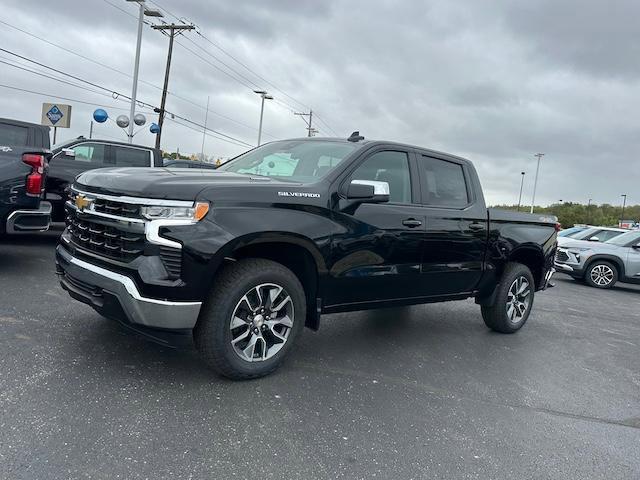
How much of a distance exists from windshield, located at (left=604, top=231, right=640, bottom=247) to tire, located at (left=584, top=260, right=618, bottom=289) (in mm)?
607

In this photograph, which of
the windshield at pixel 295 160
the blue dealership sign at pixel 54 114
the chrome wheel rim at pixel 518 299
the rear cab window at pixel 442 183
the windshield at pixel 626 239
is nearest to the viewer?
the windshield at pixel 295 160

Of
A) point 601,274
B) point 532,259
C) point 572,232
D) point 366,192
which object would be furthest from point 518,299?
point 572,232

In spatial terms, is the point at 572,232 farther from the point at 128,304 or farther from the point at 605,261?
the point at 128,304

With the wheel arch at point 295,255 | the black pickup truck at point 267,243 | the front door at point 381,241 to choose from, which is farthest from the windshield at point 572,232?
the wheel arch at point 295,255

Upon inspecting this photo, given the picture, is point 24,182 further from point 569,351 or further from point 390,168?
point 569,351

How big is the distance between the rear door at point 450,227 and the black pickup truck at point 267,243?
2 cm

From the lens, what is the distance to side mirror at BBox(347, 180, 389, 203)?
12.8 ft

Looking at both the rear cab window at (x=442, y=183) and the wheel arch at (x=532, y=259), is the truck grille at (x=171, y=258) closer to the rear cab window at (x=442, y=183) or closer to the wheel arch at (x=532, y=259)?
the rear cab window at (x=442, y=183)

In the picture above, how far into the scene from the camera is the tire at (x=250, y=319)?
3457 mm

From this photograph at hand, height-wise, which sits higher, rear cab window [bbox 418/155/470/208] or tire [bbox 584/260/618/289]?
rear cab window [bbox 418/155/470/208]

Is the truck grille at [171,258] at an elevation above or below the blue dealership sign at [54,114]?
below

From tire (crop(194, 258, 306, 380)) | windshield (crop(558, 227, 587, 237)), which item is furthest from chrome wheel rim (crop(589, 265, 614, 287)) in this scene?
tire (crop(194, 258, 306, 380))

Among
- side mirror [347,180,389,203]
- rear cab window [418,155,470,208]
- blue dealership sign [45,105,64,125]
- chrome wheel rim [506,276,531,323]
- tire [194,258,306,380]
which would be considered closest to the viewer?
tire [194,258,306,380]

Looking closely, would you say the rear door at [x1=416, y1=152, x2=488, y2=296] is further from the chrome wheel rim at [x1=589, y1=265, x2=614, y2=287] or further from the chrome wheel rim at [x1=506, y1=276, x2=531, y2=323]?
the chrome wheel rim at [x1=589, y1=265, x2=614, y2=287]
